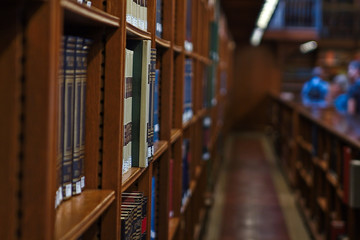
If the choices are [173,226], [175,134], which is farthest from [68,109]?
[173,226]

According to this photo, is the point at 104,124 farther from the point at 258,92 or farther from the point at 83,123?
the point at 258,92

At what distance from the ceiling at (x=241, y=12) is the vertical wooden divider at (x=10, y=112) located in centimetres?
538

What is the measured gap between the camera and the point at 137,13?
1645 millimetres

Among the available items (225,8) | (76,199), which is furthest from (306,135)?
(76,199)

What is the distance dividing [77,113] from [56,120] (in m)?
0.38

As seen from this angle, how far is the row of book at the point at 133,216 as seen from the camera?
1493mm

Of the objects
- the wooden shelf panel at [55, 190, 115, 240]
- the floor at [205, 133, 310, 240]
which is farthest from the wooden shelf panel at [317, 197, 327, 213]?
the wooden shelf panel at [55, 190, 115, 240]

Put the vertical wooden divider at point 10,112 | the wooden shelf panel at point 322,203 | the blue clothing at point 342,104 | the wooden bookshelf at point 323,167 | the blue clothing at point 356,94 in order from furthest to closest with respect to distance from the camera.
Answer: the blue clothing at point 342,104, the blue clothing at point 356,94, the wooden shelf panel at point 322,203, the wooden bookshelf at point 323,167, the vertical wooden divider at point 10,112

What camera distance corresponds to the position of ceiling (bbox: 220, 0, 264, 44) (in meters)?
6.35

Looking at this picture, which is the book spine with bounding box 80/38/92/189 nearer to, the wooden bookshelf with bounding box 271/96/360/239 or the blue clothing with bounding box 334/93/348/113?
the wooden bookshelf with bounding box 271/96/360/239

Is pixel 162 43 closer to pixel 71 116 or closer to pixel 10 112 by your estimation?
pixel 71 116

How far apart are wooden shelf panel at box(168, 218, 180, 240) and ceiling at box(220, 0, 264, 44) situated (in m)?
3.82

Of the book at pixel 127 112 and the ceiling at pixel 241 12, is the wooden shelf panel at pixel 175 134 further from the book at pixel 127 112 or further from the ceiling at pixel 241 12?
the ceiling at pixel 241 12

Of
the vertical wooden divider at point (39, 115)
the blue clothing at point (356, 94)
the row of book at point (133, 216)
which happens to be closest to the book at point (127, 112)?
the row of book at point (133, 216)
